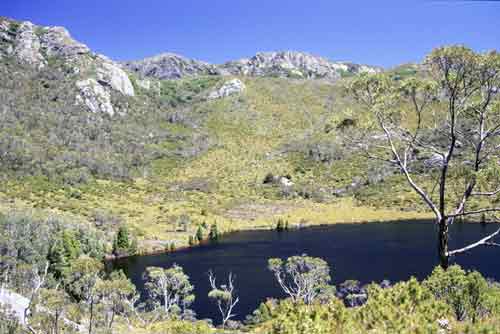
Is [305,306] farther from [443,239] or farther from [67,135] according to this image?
[67,135]

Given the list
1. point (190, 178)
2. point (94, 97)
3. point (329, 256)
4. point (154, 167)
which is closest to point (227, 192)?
point (190, 178)

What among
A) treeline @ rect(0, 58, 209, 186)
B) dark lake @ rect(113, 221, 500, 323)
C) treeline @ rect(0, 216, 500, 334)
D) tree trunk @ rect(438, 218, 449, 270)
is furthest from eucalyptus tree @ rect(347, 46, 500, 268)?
treeline @ rect(0, 58, 209, 186)

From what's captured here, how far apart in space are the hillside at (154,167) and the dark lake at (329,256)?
1065 centimetres

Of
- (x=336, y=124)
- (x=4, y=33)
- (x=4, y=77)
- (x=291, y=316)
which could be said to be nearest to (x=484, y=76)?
(x=336, y=124)

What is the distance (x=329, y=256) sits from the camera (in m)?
73.2

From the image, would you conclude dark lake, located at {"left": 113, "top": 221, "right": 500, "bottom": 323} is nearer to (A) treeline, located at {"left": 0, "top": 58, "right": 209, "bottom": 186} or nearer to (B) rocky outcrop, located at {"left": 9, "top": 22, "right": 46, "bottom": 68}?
(A) treeline, located at {"left": 0, "top": 58, "right": 209, "bottom": 186}

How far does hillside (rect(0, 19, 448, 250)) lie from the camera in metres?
105

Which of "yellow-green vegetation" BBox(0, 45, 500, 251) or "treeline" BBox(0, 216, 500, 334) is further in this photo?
"yellow-green vegetation" BBox(0, 45, 500, 251)

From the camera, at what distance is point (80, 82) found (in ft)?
623

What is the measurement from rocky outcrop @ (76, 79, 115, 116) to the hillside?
19.0 inches

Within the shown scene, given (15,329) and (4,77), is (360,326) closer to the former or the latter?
(15,329)

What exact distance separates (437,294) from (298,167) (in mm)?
141778

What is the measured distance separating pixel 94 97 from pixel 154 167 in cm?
4964

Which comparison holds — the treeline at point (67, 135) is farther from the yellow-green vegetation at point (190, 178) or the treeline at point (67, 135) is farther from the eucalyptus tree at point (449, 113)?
the eucalyptus tree at point (449, 113)
